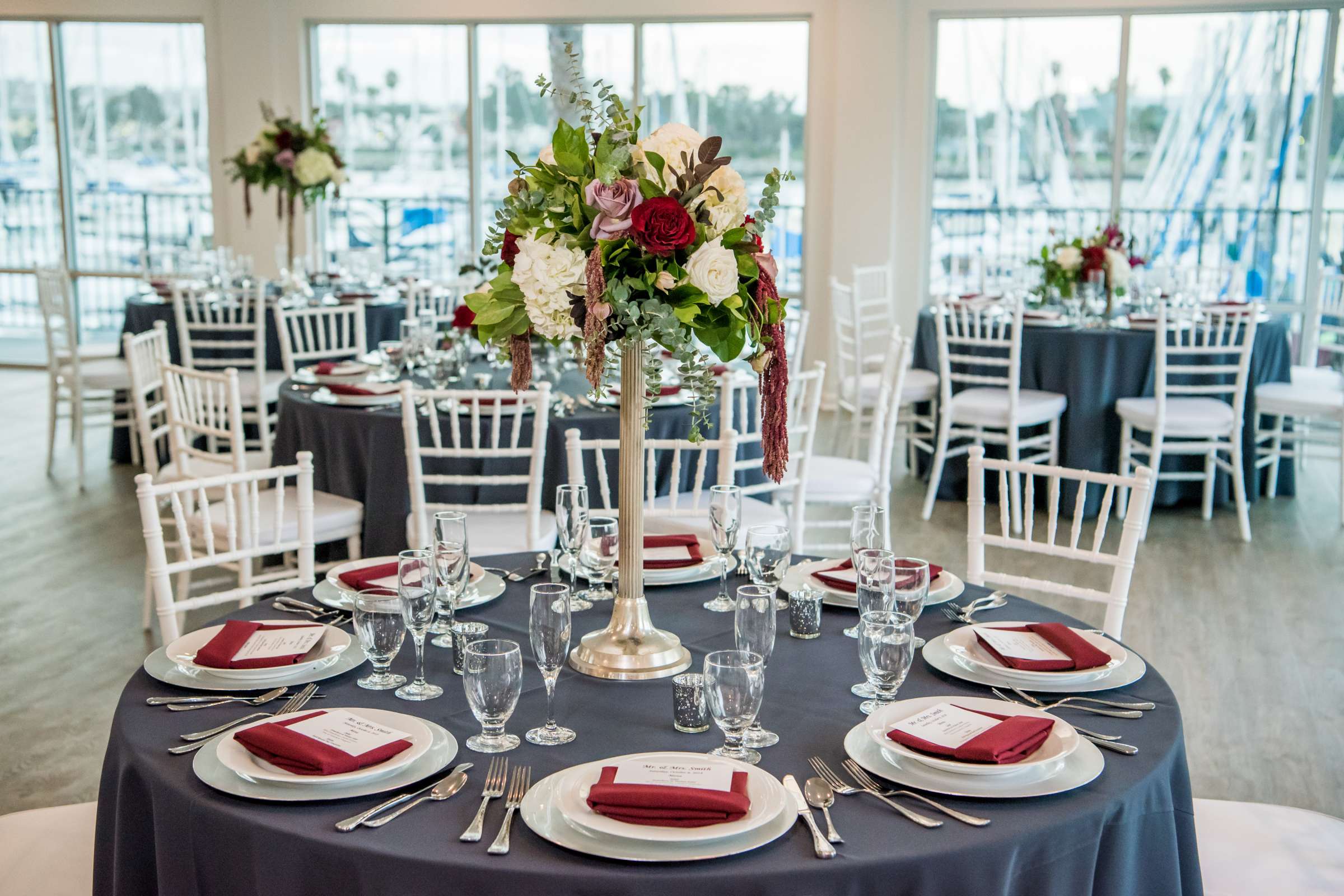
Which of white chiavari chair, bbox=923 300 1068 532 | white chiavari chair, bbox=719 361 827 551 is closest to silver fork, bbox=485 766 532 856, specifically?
white chiavari chair, bbox=719 361 827 551

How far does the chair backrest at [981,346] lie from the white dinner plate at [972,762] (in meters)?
3.90

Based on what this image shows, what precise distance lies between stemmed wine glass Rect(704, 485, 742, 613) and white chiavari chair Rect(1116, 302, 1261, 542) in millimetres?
3530

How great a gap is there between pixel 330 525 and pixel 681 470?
3.73 ft

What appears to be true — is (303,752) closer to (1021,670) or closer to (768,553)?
(768,553)

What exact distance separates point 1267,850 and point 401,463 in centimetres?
277

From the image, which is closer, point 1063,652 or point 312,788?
point 312,788

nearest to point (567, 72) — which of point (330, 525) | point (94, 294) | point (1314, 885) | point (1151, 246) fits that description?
point (1314, 885)

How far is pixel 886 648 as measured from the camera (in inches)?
69.4

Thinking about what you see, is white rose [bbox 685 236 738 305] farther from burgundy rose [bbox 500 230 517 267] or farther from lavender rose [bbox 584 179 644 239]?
burgundy rose [bbox 500 230 517 267]

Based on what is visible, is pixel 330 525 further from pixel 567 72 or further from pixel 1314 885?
pixel 1314 885

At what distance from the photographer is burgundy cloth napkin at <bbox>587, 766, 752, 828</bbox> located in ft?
4.90

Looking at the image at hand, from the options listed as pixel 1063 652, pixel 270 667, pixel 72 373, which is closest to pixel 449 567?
pixel 270 667

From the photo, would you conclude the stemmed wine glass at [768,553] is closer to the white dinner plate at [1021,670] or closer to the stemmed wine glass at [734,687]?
the white dinner plate at [1021,670]

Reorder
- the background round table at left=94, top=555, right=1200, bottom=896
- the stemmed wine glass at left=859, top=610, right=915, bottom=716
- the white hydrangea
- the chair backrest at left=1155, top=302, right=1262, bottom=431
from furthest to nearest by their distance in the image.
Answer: the chair backrest at left=1155, top=302, right=1262, bottom=431 < the white hydrangea < the stemmed wine glass at left=859, top=610, right=915, bottom=716 < the background round table at left=94, top=555, right=1200, bottom=896
